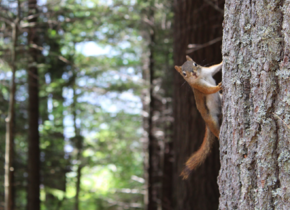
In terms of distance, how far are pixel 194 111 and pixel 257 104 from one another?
2722 millimetres

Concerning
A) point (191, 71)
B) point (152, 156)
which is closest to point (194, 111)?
point (191, 71)

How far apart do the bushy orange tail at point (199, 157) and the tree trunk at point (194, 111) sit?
6.14 feet

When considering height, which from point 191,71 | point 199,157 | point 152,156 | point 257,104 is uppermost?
point 191,71

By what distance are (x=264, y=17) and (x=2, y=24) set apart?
4.14m

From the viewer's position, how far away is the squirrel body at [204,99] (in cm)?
172

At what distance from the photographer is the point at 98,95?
8000 millimetres

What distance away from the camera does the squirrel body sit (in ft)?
5.65

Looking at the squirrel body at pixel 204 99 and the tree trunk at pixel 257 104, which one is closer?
the tree trunk at pixel 257 104

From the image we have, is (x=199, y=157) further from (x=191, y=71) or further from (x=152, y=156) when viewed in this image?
(x=152, y=156)

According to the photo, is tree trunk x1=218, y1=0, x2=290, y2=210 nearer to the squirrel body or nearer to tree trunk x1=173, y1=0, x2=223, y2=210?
the squirrel body

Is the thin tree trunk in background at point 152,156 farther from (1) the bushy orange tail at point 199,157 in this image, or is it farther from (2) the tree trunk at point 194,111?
(1) the bushy orange tail at point 199,157

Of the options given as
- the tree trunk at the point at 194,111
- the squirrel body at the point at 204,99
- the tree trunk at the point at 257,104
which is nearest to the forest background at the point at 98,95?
the tree trunk at the point at 194,111

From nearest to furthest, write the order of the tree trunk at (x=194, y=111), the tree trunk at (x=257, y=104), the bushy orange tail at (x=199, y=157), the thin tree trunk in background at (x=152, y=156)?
1. the tree trunk at (x=257, y=104)
2. the bushy orange tail at (x=199, y=157)
3. the tree trunk at (x=194, y=111)
4. the thin tree trunk in background at (x=152, y=156)

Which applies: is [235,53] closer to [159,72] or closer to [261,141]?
[261,141]
